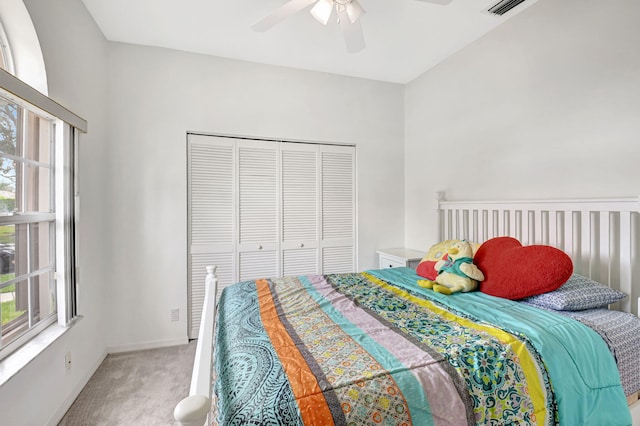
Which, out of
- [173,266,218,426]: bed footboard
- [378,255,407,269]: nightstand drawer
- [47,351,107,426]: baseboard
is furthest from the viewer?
[378,255,407,269]: nightstand drawer

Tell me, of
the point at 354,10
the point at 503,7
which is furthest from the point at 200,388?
the point at 503,7

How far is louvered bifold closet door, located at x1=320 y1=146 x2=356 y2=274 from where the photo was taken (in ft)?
10.6

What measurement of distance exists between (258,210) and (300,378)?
7.35 ft

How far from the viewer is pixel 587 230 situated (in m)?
1.78

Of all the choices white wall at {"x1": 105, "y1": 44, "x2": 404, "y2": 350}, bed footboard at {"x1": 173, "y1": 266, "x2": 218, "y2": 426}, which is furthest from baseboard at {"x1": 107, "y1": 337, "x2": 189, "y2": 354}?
bed footboard at {"x1": 173, "y1": 266, "x2": 218, "y2": 426}

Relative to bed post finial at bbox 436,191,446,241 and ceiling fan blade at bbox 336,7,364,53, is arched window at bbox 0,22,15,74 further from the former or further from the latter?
bed post finial at bbox 436,191,446,241

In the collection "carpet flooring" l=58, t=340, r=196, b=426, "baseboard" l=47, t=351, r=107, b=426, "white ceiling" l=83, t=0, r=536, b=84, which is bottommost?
"carpet flooring" l=58, t=340, r=196, b=426

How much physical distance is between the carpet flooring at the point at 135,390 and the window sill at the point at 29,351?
0.52m

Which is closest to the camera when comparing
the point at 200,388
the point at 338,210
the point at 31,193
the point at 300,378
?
the point at 200,388

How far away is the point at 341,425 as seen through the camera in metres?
0.81

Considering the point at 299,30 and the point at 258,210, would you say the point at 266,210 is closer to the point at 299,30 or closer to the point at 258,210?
the point at 258,210

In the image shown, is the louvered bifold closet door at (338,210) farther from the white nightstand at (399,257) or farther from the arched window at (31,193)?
the arched window at (31,193)

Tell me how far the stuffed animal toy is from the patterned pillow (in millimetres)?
294

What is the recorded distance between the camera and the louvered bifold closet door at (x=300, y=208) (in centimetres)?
309
